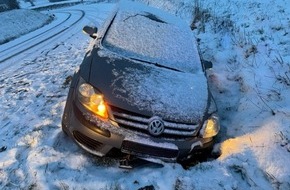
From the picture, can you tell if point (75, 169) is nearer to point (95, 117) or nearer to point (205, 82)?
point (95, 117)

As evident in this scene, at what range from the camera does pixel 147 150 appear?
4125 millimetres

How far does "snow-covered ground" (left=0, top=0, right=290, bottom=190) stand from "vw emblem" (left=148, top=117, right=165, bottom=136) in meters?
0.49

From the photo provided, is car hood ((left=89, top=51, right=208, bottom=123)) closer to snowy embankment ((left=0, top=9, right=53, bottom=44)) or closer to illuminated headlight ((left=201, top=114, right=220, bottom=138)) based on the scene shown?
illuminated headlight ((left=201, top=114, right=220, bottom=138))

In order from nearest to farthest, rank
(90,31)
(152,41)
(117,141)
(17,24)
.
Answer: (117,141), (152,41), (90,31), (17,24)

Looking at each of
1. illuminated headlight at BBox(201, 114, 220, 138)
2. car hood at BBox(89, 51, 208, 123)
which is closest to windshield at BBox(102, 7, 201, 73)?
car hood at BBox(89, 51, 208, 123)

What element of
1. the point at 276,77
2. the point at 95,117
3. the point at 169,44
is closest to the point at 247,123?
the point at 276,77

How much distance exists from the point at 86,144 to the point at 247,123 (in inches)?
100

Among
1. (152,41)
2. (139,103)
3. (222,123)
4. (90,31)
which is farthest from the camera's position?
(90,31)

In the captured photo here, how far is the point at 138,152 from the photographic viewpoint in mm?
4141

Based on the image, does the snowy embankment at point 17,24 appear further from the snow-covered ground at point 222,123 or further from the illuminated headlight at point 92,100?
the illuminated headlight at point 92,100

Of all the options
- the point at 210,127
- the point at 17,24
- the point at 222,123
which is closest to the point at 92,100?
the point at 210,127

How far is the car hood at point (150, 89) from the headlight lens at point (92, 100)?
2.7 inches

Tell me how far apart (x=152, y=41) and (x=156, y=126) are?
1.91 meters

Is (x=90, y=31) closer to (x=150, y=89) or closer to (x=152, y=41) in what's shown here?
(x=152, y=41)
